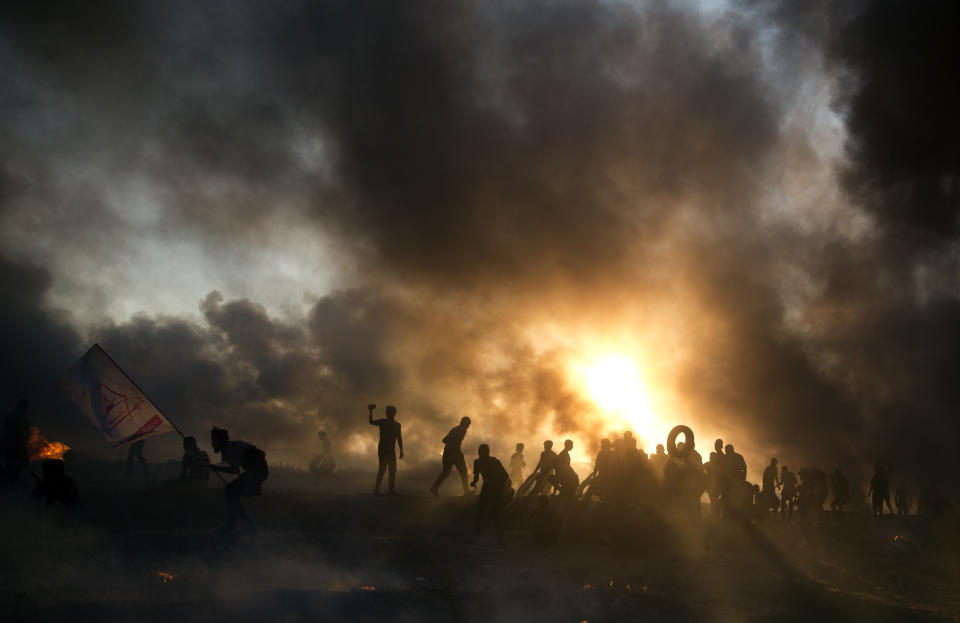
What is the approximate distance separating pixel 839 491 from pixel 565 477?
41.8 feet

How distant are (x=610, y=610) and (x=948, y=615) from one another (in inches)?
222

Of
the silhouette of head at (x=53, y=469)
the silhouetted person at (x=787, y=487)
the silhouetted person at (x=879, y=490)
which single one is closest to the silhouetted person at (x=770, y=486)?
the silhouetted person at (x=787, y=487)

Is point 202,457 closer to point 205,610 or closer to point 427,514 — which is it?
point 427,514

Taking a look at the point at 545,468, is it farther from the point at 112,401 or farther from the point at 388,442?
the point at 112,401

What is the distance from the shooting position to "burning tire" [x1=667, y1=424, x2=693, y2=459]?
1483 centimetres

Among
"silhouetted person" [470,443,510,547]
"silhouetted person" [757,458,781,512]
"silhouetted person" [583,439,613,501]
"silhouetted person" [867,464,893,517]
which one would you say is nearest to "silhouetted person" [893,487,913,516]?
"silhouetted person" [867,464,893,517]

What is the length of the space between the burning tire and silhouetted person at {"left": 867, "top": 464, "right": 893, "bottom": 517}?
12684mm

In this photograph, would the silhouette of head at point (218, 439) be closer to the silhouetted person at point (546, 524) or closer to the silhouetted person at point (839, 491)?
the silhouetted person at point (546, 524)

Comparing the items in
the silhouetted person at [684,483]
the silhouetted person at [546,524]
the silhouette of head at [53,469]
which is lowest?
the silhouetted person at [546,524]

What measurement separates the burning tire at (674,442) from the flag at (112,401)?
437 inches

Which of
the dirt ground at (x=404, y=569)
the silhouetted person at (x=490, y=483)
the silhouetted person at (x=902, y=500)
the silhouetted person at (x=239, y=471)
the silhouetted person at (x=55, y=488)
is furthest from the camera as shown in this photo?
the silhouetted person at (x=902, y=500)

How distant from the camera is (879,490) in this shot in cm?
2306

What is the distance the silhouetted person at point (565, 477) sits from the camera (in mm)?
15523

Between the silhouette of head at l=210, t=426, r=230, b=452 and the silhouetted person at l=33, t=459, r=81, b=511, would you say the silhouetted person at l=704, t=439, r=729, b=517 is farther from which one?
the silhouetted person at l=33, t=459, r=81, b=511
